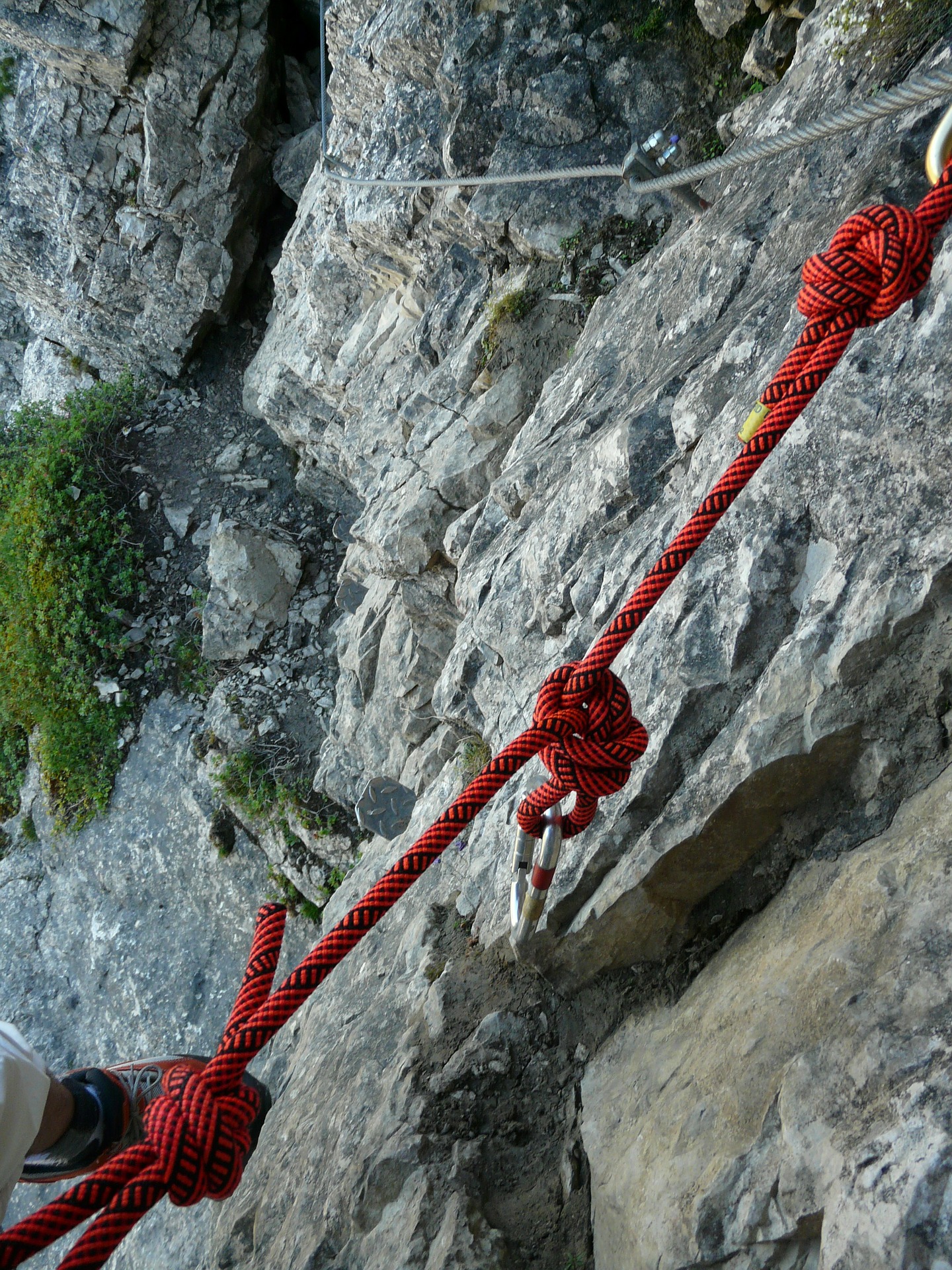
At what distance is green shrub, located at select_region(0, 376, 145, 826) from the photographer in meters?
8.98

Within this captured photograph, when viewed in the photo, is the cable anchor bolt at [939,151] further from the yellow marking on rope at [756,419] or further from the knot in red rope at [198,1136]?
the knot in red rope at [198,1136]

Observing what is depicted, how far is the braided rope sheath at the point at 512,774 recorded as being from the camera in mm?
1464

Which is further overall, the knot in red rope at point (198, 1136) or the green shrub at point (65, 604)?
the green shrub at point (65, 604)

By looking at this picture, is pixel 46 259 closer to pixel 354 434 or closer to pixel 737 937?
pixel 354 434

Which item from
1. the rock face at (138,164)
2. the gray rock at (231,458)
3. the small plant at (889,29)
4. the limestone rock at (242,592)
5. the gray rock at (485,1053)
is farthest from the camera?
the gray rock at (231,458)

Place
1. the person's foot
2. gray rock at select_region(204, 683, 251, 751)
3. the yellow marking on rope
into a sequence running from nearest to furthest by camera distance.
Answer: the yellow marking on rope
the person's foot
gray rock at select_region(204, 683, 251, 751)

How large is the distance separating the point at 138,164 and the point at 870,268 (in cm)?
1074

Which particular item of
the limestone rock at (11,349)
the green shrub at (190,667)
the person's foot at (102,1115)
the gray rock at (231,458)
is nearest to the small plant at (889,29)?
the person's foot at (102,1115)

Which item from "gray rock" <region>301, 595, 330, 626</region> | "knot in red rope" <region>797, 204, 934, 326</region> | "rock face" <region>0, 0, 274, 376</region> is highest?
"rock face" <region>0, 0, 274, 376</region>

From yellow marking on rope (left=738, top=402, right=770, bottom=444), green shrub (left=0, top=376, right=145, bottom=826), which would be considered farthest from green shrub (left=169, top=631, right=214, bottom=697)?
yellow marking on rope (left=738, top=402, right=770, bottom=444)

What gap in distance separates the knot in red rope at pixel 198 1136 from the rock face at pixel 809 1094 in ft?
3.07

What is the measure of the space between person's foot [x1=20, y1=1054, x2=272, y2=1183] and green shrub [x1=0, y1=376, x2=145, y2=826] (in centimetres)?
630

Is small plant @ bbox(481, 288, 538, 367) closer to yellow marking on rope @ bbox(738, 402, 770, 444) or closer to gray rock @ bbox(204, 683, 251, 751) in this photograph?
yellow marking on rope @ bbox(738, 402, 770, 444)

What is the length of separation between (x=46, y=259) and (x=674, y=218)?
376 inches
